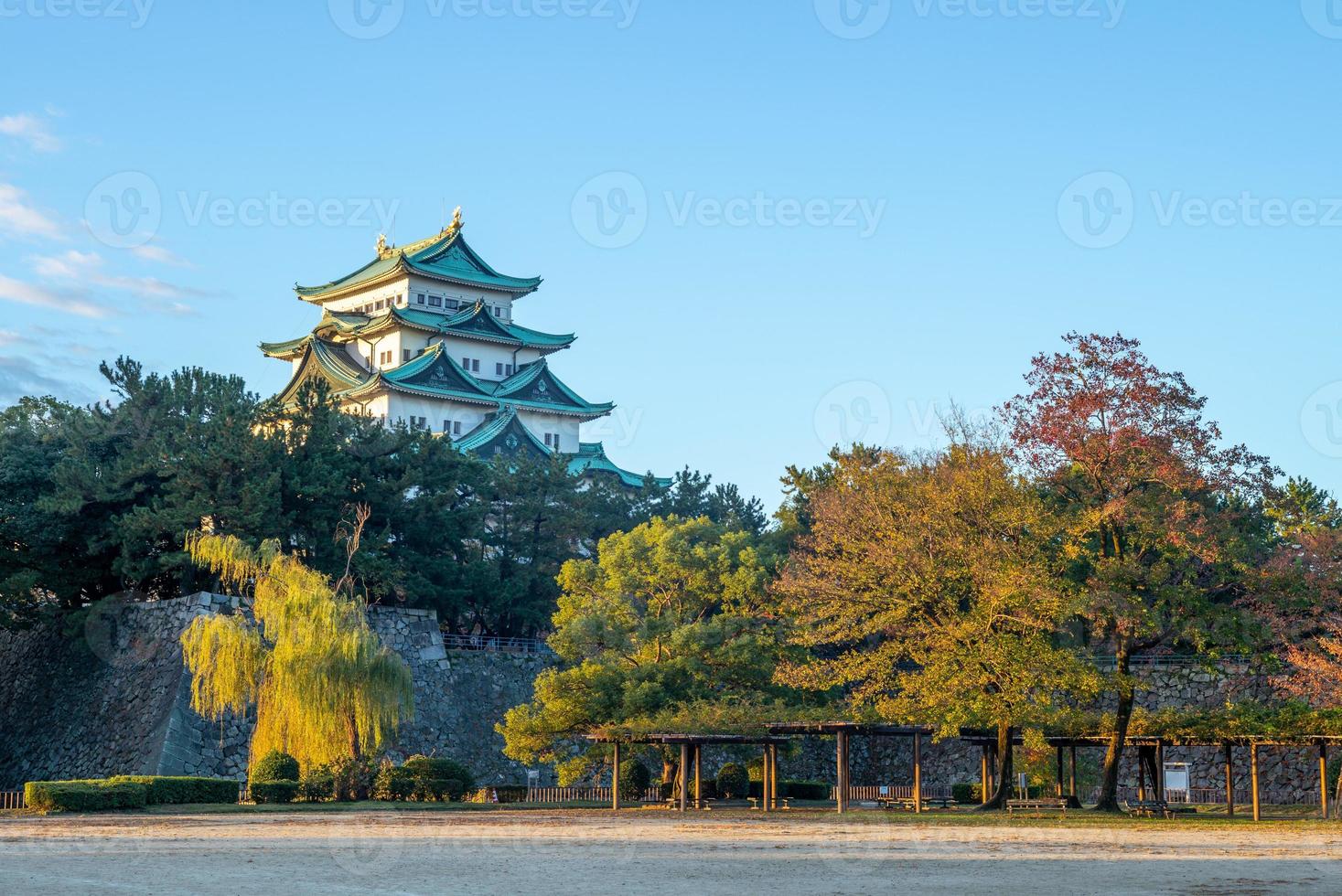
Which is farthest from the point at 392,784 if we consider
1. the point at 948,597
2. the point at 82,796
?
the point at 948,597

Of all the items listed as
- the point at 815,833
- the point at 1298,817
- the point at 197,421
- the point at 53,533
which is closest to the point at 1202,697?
the point at 1298,817

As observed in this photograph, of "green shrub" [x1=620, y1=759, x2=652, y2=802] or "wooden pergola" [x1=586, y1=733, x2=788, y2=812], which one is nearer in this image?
"wooden pergola" [x1=586, y1=733, x2=788, y2=812]

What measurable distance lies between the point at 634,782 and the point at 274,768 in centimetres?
967

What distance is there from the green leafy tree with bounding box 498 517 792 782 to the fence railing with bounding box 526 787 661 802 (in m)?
0.97

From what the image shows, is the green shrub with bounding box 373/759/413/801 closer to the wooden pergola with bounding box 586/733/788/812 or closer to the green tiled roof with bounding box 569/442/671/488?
the wooden pergola with bounding box 586/733/788/812

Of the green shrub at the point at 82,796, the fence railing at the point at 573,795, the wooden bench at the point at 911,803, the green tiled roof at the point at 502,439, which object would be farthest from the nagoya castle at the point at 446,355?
the green shrub at the point at 82,796

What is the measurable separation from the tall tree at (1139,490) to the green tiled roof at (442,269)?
139 feet

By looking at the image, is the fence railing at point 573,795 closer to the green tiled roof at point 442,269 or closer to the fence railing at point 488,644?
the fence railing at point 488,644

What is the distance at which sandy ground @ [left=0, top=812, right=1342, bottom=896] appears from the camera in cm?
1656

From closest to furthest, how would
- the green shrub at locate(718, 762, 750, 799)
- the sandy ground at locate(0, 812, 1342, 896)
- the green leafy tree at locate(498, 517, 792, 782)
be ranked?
the sandy ground at locate(0, 812, 1342, 896)
the green leafy tree at locate(498, 517, 792, 782)
the green shrub at locate(718, 762, 750, 799)

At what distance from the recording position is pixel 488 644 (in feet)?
156

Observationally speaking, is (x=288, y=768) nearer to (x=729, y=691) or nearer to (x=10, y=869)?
(x=729, y=691)

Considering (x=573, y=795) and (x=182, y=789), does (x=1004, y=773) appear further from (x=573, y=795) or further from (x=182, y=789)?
(x=182, y=789)

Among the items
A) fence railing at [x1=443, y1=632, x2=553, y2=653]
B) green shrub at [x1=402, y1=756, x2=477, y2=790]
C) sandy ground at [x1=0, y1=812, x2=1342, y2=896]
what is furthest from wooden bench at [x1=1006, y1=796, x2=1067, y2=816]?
fence railing at [x1=443, y1=632, x2=553, y2=653]
